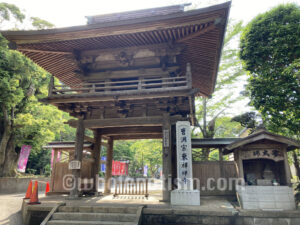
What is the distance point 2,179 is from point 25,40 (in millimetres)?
13416

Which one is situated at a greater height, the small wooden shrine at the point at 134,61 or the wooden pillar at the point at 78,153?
the small wooden shrine at the point at 134,61

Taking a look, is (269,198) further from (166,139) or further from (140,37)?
(140,37)

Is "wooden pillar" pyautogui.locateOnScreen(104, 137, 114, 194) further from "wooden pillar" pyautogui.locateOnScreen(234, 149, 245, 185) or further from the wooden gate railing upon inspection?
"wooden pillar" pyautogui.locateOnScreen(234, 149, 245, 185)

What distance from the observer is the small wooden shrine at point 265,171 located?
728 cm

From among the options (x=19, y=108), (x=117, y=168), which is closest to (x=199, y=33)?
(x=19, y=108)

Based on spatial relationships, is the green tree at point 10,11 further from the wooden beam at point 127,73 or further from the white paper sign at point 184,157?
the white paper sign at point 184,157

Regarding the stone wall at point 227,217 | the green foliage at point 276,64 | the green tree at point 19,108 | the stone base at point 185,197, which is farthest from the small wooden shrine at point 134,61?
the green tree at point 19,108

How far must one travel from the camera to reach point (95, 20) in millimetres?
12055

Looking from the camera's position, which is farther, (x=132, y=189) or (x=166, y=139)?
(x=132, y=189)

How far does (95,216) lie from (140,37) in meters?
7.03

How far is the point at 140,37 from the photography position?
859 cm

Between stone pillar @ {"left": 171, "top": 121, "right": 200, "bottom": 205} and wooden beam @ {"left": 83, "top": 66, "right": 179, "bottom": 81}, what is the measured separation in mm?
2658

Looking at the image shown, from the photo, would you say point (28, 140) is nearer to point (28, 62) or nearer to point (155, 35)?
point (28, 62)

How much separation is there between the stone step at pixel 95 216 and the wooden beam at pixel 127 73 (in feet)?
20.0
